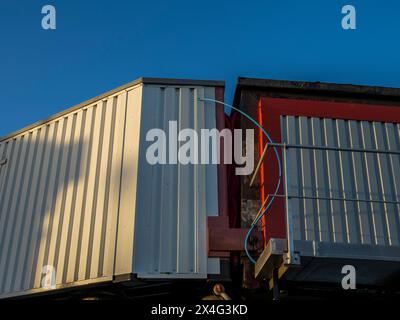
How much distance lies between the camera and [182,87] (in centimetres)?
898

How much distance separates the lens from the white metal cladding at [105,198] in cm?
775

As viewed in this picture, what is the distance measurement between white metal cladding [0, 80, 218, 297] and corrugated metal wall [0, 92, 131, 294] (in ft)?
0.05

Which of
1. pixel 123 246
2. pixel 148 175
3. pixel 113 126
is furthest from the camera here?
pixel 113 126

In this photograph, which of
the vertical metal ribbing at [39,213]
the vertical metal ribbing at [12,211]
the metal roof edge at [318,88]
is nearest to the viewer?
the vertical metal ribbing at [39,213]

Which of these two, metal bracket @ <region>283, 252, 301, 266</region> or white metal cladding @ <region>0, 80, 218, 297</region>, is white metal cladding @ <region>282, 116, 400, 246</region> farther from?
metal bracket @ <region>283, 252, 301, 266</region>

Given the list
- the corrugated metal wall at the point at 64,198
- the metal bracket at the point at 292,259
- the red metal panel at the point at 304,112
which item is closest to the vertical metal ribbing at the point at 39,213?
the corrugated metal wall at the point at 64,198

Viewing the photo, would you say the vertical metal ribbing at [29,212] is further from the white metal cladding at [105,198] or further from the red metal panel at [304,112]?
the red metal panel at [304,112]

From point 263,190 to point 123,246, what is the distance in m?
2.04

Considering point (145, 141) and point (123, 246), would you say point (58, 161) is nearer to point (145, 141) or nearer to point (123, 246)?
point (145, 141)

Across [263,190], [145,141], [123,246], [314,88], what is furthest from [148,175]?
[314,88]

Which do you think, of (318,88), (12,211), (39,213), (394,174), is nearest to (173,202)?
(39,213)

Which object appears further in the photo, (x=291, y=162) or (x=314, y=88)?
(x=314, y=88)

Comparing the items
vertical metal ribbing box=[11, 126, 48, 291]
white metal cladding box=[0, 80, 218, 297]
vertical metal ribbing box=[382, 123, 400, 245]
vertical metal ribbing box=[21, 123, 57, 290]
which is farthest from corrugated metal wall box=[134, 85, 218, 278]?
vertical metal ribbing box=[382, 123, 400, 245]

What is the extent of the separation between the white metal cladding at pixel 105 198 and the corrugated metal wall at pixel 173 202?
13 millimetres
